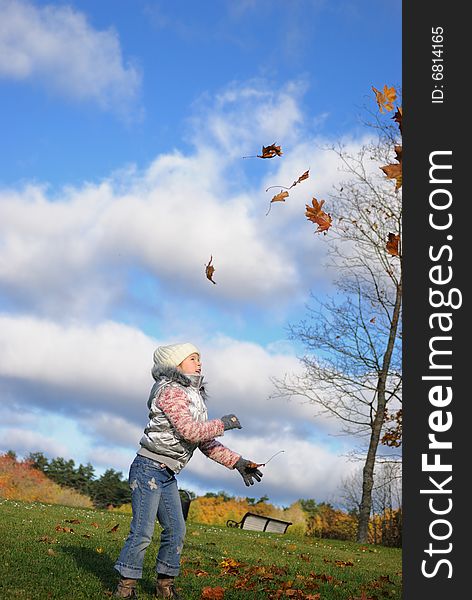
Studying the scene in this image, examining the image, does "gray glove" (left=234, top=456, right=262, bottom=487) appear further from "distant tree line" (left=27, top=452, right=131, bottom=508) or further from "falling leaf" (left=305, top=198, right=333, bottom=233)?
"distant tree line" (left=27, top=452, right=131, bottom=508)

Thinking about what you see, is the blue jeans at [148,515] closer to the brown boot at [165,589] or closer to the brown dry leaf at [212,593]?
the brown boot at [165,589]

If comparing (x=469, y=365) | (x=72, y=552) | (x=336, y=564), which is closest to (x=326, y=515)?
(x=336, y=564)

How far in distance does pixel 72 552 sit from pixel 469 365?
5310 mm

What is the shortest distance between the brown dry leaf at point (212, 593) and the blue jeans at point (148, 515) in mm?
393

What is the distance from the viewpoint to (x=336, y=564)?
10578 mm

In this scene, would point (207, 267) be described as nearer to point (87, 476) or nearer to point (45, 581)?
point (45, 581)

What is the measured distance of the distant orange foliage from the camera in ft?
117

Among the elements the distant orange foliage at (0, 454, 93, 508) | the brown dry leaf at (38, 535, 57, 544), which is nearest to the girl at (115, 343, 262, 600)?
the brown dry leaf at (38, 535, 57, 544)

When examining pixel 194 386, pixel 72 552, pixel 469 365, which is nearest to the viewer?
pixel 469 365

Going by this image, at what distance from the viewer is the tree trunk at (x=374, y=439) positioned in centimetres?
2133

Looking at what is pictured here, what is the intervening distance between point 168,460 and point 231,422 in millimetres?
581

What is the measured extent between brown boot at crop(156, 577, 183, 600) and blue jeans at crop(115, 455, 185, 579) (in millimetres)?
100

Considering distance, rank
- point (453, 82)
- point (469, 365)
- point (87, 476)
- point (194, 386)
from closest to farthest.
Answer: point (469, 365) → point (453, 82) → point (194, 386) → point (87, 476)

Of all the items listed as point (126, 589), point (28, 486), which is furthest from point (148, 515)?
point (28, 486)
